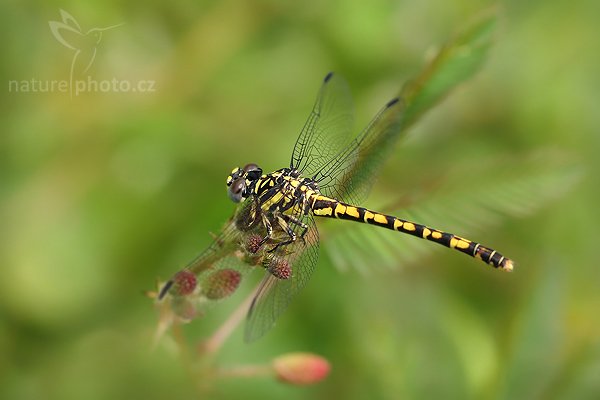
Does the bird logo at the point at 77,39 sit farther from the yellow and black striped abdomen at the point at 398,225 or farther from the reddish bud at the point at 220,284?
the reddish bud at the point at 220,284

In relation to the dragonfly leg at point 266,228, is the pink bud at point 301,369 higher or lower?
lower

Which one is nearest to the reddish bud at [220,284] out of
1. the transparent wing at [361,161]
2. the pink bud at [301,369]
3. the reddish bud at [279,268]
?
the reddish bud at [279,268]

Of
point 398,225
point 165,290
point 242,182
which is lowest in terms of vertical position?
point 165,290

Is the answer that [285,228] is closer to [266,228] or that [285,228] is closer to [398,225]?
[266,228]

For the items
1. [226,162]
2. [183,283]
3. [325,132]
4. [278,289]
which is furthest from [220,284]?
[226,162]

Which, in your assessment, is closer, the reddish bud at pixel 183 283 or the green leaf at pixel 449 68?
the reddish bud at pixel 183 283

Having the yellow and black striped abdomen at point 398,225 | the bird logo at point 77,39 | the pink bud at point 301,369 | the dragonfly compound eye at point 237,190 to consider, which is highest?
the bird logo at point 77,39
